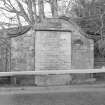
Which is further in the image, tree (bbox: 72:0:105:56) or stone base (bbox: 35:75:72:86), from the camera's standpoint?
tree (bbox: 72:0:105:56)

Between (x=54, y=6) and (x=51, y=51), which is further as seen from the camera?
(x=54, y=6)

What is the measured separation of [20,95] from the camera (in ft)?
19.0

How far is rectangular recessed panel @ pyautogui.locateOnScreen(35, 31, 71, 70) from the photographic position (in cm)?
831

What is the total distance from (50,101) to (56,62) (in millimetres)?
3369

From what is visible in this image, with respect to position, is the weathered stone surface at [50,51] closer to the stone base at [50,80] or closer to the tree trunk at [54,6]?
the stone base at [50,80]

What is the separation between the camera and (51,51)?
27.5 feet

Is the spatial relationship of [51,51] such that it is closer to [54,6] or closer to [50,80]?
[50,80]

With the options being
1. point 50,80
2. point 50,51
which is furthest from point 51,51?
point 50,80

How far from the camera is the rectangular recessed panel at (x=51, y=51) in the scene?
831 centimetres

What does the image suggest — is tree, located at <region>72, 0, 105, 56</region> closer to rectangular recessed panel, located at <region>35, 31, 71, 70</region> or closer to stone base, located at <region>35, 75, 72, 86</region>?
rectangular recessed panel, located at <region>35, 31, 71, 70</region>

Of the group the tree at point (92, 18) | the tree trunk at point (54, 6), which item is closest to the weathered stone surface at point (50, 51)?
the tree at point (92, 18)

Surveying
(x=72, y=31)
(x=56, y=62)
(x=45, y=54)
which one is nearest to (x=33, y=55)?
(x=45, y=54)

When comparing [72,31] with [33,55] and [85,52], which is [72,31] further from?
[33,55]

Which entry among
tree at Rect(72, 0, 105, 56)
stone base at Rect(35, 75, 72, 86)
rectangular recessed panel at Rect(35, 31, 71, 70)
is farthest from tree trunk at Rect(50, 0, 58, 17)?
stone base at Rect(35, 75, 72, 86)
